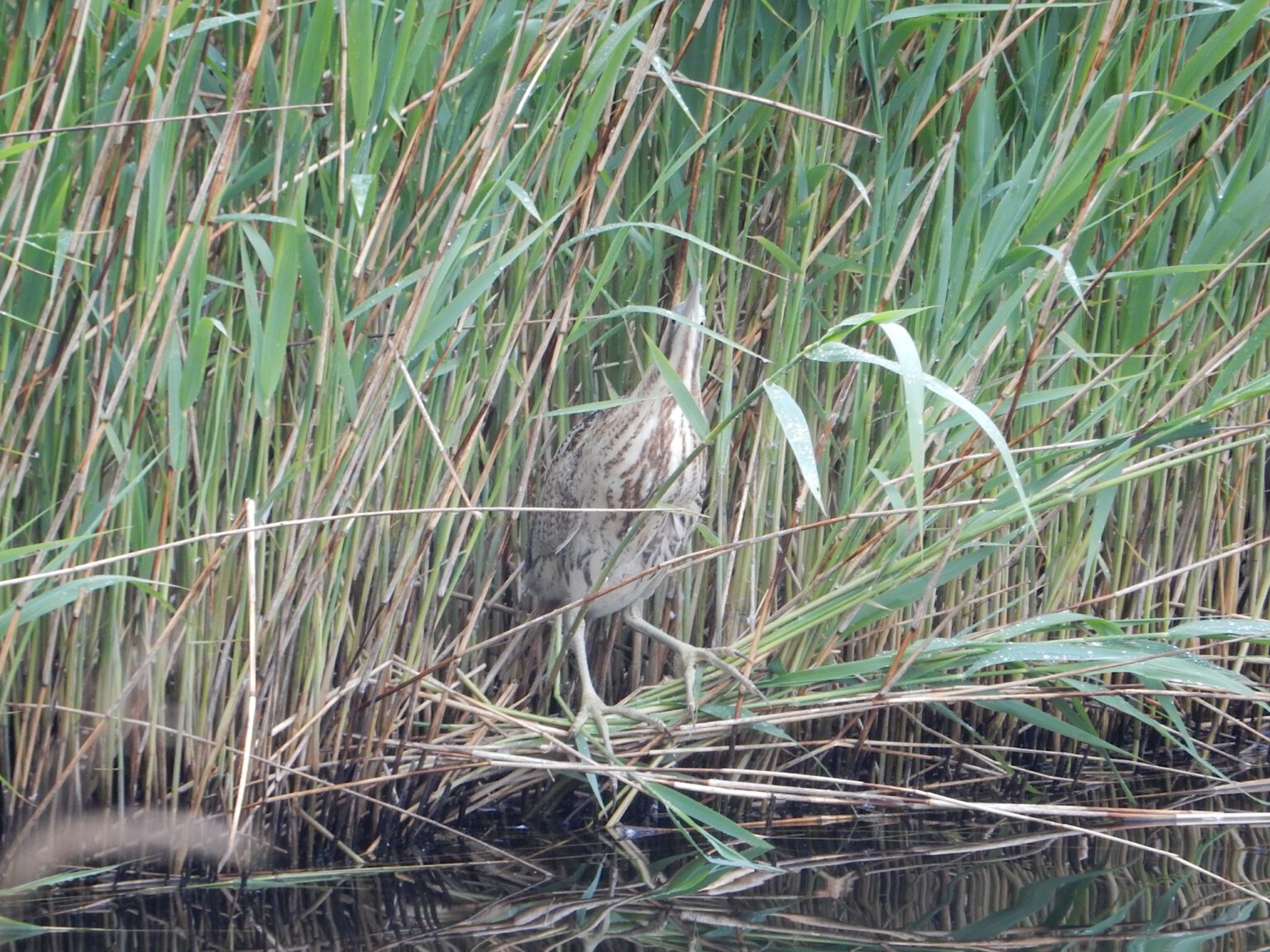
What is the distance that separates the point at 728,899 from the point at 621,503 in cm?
83

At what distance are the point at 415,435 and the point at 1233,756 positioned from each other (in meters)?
1.78

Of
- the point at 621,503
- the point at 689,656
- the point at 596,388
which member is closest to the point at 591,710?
the point at 689,656

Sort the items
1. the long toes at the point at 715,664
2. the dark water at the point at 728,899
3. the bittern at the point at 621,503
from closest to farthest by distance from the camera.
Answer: the dark water at the point at 728,899 → the long toes at the point at 715,664 → the bittern at the point at 621,503

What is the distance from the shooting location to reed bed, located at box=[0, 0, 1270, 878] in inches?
71.4

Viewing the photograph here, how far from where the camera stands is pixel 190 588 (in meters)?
1.90

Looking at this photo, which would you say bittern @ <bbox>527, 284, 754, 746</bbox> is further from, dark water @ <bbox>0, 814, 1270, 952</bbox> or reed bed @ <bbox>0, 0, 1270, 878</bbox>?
dark water @ <bbox>0, 814, 1270, 952</bbox>

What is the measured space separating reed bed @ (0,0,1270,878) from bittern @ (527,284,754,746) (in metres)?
0.08

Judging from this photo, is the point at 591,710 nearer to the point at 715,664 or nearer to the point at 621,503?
the point at 715,664

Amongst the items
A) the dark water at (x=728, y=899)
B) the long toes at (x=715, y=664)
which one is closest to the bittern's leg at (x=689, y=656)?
the long toes at (x=715, y=664)

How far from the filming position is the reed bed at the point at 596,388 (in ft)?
5.95

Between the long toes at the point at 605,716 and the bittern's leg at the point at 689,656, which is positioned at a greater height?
the bittern's leg at the point at 689,656

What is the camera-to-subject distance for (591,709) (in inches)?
94.0

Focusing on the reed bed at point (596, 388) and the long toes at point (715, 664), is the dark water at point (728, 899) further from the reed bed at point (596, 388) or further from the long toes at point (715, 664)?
the long toes at point (715, 664)

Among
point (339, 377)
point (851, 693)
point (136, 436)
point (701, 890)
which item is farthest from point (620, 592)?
point (136, 436)
